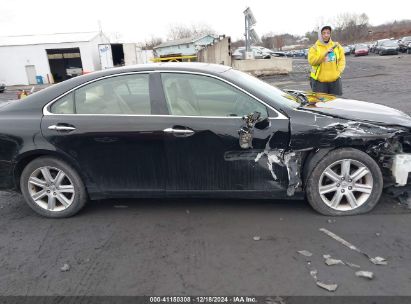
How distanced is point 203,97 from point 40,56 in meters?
→ 40.8

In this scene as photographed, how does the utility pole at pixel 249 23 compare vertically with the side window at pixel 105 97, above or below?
above

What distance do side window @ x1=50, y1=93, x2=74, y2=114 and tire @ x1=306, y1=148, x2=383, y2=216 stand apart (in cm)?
257

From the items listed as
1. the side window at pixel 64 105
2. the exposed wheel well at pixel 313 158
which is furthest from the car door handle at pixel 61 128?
the exposed wheel well at pixel 313 158

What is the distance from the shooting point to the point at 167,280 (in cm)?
290

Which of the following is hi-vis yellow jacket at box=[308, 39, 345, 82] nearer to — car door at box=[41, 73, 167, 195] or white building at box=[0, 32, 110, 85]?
car door at box=[41, 73, 167, 195]

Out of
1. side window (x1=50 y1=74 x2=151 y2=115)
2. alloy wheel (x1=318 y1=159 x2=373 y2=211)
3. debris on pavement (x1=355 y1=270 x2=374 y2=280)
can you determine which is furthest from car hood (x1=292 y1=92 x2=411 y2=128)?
side window (x1=50 y1=74 x2=151 y2=115)

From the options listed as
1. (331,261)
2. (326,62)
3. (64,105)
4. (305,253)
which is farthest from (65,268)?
(326,62)

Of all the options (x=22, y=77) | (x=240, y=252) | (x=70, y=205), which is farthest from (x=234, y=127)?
(x=22, y=77)

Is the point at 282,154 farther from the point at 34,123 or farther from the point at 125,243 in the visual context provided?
the point at 34,123

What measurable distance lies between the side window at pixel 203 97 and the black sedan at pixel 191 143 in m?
0.01

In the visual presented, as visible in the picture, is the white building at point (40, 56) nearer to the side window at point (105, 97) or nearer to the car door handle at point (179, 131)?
the side window at point (105, 97)

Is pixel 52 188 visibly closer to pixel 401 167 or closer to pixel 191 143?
pixel 191 143

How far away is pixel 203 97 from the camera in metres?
3.84

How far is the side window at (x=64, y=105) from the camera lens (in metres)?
3.90
